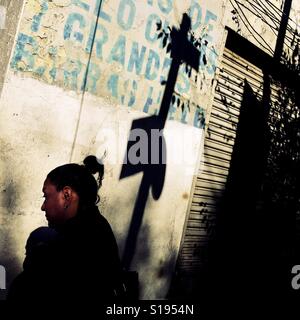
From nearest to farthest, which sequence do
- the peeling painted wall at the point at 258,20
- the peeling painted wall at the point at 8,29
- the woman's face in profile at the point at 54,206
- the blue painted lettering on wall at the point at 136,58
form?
the woman's face in profile at the point at 54,206, the peeling painted wall at the point at 8,29, the blue painted lettering on wall at the point at 136,58, the peeling painted wall at the point at 258,20

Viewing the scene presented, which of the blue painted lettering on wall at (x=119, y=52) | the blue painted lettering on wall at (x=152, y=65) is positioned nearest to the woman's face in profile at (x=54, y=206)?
the blue painted lettering on wall at (x=119, y=52)


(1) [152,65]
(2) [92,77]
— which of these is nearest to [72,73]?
(2) [92,77]

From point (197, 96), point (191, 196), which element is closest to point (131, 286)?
point (191, 196)

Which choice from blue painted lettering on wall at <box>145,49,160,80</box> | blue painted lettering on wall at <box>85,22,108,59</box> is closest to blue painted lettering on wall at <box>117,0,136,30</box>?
blue painted lettering on wall at <box>85,22,108,59</box>

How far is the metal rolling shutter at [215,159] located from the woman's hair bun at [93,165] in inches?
65.4

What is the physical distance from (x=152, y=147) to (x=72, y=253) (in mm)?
2164

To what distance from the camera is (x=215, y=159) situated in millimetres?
4941

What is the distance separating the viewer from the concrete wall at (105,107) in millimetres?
2906

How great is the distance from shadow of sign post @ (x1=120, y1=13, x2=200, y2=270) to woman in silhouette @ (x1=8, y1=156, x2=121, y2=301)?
1449 mm

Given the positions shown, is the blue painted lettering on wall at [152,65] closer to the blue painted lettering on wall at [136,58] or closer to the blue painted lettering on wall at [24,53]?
the blue painted lettering on wall at [136,58]

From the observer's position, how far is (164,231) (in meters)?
4.27

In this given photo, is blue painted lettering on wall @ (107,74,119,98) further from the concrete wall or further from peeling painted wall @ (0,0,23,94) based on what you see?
peeling painted wall @ (0,0,23,94)
